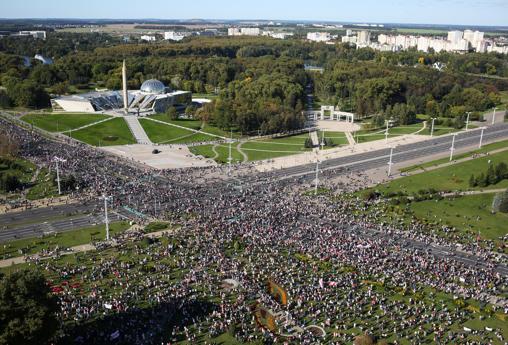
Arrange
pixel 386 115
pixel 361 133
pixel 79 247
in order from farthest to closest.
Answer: pixel 386 115
pixel 361 133
pixel 79 247

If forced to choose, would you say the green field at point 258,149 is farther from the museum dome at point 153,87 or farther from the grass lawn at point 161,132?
the museum dome at point 153,87

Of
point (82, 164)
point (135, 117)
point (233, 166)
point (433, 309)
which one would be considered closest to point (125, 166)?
point (82, 164)

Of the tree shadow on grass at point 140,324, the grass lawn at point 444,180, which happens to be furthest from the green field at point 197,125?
the tree shadow on grass at point 140,324

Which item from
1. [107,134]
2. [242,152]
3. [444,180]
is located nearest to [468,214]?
[444,180]

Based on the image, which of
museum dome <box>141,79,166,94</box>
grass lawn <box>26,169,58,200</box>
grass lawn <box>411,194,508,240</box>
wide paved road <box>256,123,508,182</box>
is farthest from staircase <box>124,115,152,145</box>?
grass lawn <box>411,194,508,240</box>

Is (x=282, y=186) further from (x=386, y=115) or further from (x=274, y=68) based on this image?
(x=274, y=68)

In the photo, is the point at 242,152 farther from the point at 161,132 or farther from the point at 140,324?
the point at 140,324
